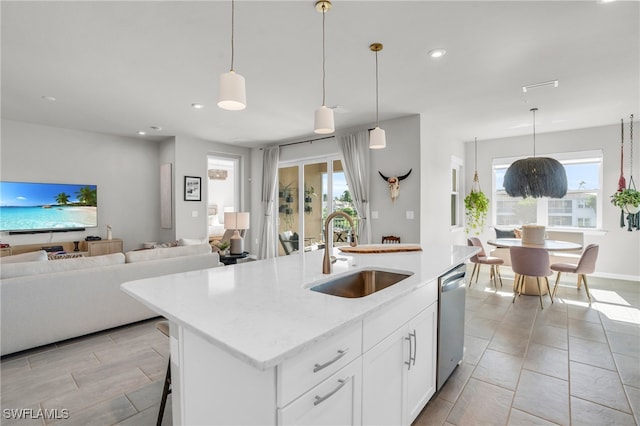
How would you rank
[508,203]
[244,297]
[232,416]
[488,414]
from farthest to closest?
[508,203]
[488,414]
[244,297]
[232,416]

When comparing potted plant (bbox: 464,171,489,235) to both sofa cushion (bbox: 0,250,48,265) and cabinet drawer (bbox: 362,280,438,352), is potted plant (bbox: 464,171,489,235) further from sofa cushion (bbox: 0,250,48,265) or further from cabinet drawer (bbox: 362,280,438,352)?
sofa cushion (bbox: 0,250,48,265)

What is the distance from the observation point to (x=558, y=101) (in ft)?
13.2

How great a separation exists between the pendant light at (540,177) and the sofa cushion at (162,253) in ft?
13.5

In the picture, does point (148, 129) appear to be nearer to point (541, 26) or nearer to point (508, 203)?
point (541, 26)

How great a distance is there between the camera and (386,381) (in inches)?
57.6

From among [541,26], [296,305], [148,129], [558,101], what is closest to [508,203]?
[558,101]

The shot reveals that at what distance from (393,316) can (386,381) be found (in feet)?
0.97

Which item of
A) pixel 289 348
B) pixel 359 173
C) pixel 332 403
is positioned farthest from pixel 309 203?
pixel 289 348

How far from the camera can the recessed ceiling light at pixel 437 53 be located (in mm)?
2674

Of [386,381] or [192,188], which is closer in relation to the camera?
[386,381]

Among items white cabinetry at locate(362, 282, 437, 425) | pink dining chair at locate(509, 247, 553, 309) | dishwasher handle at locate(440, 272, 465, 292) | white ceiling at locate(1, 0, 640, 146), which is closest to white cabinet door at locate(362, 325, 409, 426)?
white cabinetry at locate(362, 282, 437, 425)

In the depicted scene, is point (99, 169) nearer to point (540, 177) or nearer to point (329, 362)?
point (329, 362)

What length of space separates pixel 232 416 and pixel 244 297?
0.47 metres

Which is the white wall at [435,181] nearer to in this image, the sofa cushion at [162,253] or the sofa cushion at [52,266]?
the sofa cushion at [162,253]
